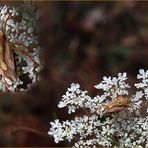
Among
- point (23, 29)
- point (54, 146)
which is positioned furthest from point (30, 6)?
point (54, 146)

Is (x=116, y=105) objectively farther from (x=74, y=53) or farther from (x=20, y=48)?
(x=74, y=53)

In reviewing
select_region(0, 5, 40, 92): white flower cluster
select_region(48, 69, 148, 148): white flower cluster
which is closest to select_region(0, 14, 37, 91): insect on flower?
select_region(0, 5, 40, 92): white flower cluster

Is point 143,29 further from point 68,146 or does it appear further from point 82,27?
point 68,146

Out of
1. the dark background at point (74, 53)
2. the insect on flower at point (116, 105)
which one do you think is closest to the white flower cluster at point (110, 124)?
the insect on flower at point (116, 105)

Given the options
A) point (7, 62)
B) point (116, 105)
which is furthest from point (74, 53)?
point (116, 105)

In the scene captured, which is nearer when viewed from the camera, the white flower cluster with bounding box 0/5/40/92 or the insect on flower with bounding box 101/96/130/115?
the insect on flower with bounding box 101/96/130/115

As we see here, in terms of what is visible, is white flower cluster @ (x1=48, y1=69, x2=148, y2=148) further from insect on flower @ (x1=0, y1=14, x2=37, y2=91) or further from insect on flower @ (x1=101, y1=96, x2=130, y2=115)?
insect on flower @ (x1=0, y1=14, x2=37, y2=91)

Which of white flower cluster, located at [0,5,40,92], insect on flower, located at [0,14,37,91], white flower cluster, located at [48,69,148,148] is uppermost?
white flower cluster, located at [0,5,40,92]
